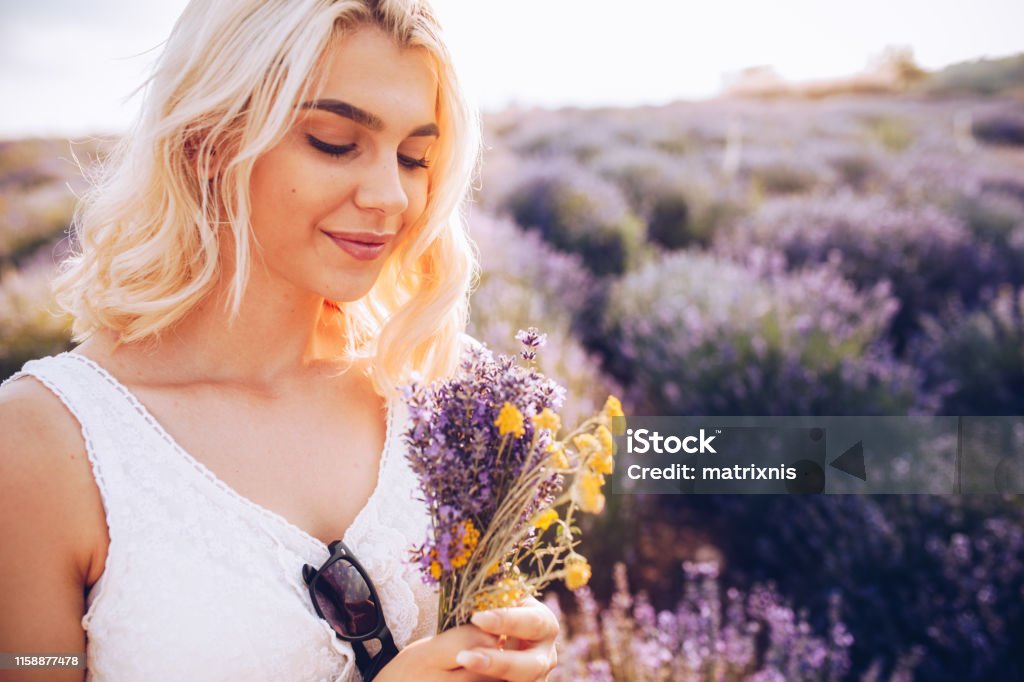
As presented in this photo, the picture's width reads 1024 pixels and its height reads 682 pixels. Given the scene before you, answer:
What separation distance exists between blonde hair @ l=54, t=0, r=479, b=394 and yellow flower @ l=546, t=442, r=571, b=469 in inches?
30.0

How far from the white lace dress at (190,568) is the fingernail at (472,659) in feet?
1.19

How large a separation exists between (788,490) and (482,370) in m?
2.80

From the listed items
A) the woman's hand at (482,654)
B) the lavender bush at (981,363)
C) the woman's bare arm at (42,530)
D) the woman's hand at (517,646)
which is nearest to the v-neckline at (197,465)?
the woman's bare arm at (42,530)

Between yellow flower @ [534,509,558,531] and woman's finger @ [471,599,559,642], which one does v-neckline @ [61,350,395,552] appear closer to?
woman's finger @ [471,599,559,642]

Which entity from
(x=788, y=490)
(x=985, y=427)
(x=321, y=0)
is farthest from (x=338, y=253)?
(x=985, y=427)

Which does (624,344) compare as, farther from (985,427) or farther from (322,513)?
(322,513)

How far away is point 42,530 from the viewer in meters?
1.16

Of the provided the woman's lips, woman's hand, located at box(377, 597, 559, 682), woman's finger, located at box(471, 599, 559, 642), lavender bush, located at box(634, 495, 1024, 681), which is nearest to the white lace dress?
woman's hand, located at box(377, 597, 559, 682)

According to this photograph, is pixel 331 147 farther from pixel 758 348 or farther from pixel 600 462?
pixel 758 348

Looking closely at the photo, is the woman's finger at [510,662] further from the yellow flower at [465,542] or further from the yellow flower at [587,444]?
the yellow flower at [587,444]

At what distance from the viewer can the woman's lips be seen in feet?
4.57

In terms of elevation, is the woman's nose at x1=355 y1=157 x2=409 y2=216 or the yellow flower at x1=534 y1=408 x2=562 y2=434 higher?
the woman's nose at x1=355 y1=157 x2=409 y2=216

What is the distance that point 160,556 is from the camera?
1212 mm

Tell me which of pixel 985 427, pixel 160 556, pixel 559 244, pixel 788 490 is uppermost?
pixel 559 244
